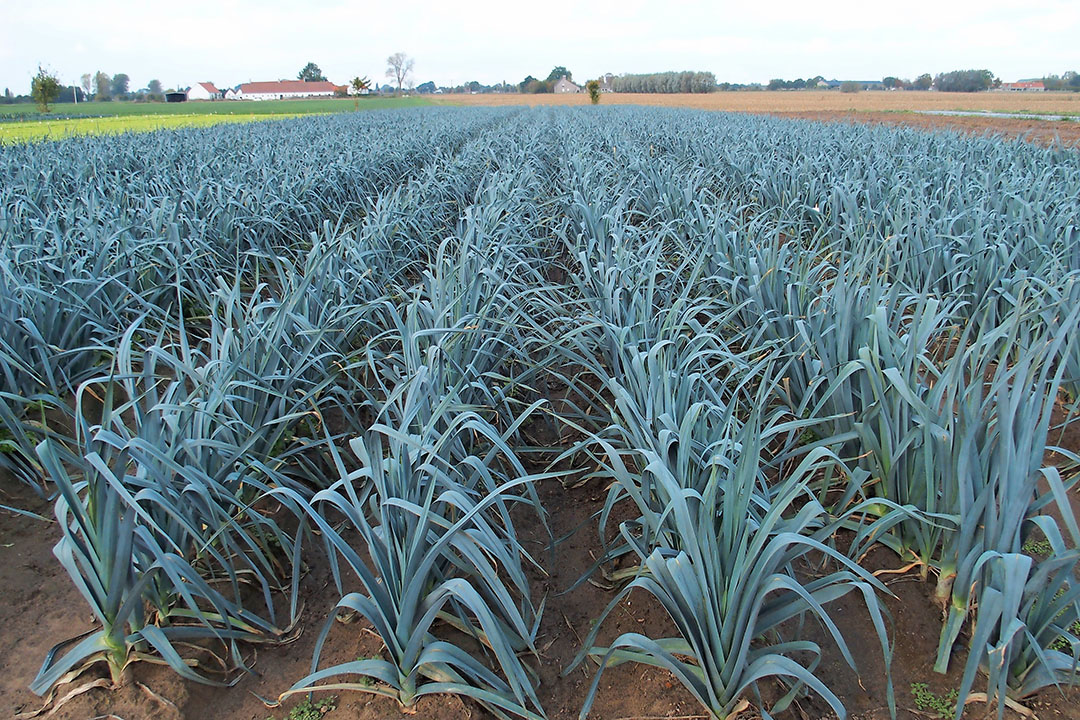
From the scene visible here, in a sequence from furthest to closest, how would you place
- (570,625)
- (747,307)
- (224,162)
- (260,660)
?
(224,162) → (747,307) → (570,625) → (260,660)

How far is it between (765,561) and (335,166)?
5432 millimetres

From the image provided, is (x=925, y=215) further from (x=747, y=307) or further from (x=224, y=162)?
(x=224, y=162)

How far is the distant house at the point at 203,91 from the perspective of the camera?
80.6 m

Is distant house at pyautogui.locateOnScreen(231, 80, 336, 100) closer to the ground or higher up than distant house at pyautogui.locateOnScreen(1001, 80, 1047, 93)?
higher up

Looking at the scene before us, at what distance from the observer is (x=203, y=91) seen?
3191 inches

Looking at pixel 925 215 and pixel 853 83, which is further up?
pixel 853 83

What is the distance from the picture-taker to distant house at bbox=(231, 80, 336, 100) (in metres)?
73.3

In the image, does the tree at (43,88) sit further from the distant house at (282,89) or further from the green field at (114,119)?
the distant house at (282,89)

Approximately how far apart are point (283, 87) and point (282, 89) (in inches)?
34.7

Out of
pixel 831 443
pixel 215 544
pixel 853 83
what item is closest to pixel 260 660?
pixel 215 544

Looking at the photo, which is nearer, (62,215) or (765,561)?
(765,561)

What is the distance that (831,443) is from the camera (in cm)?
165

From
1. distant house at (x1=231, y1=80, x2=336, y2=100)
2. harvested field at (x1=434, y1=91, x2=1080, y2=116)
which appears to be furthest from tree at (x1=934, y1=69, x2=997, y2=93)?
distant house at (x1=231, y1=80, x2=336, y2=100)

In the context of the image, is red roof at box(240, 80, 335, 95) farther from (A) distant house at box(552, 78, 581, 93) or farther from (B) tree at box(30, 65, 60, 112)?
(B) tree at box(30, 65, 60, 112)
